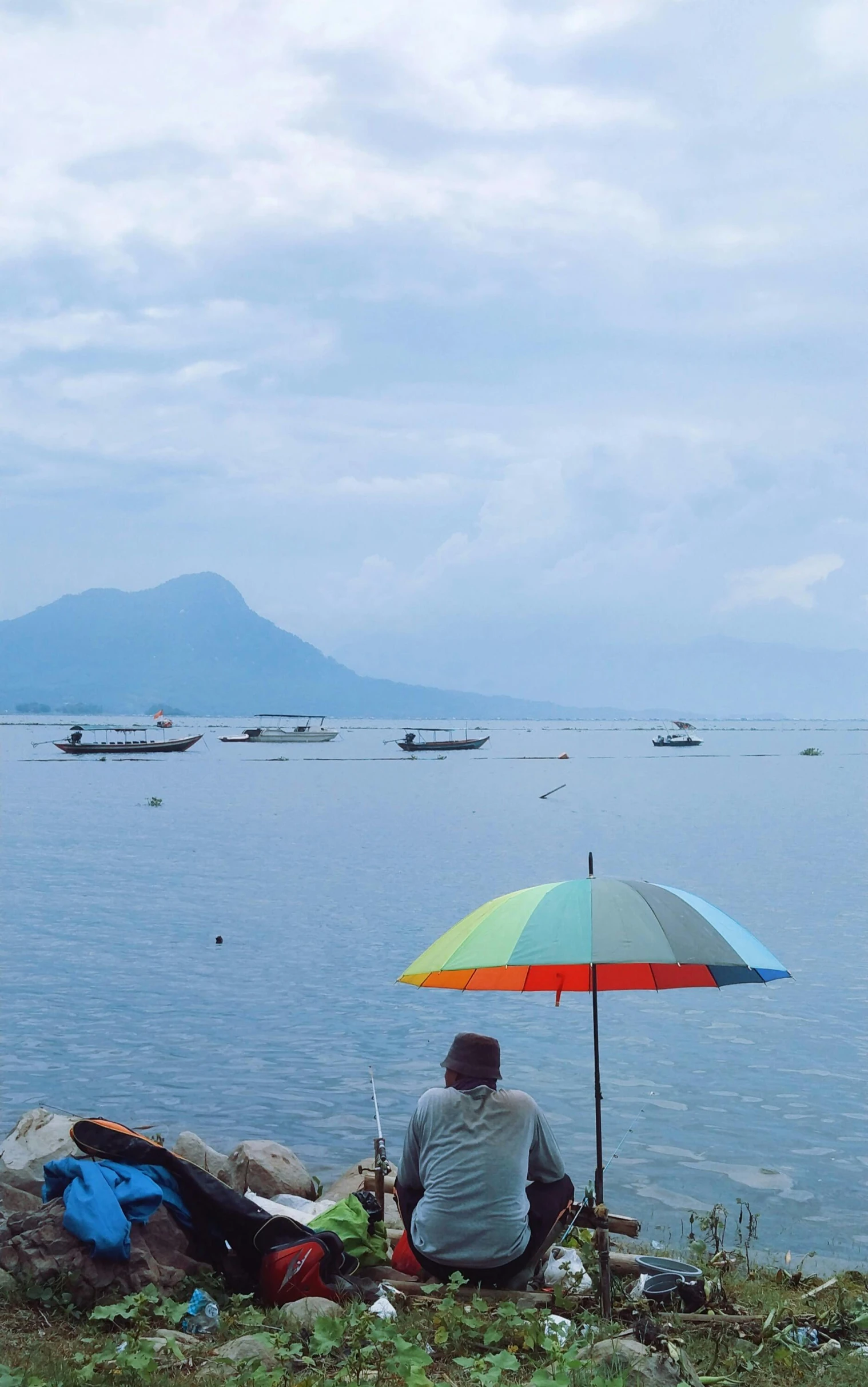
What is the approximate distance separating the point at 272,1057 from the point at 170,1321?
9645mm

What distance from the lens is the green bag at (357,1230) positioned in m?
7.14

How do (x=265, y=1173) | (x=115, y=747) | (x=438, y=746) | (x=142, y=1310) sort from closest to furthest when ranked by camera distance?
1. (x=142, y=1310)
2. (x=265, y=1173)
3. (x=115, y=747)
4. (x=438, y=746)

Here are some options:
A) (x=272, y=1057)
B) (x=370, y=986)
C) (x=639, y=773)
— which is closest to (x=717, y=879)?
(x=370, y=986)

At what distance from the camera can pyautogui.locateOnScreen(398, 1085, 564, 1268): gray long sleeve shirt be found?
6.42m

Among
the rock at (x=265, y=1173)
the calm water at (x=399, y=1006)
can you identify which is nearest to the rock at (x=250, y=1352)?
the rock at (x=265, y=1173)

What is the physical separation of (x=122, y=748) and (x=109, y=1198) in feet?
341

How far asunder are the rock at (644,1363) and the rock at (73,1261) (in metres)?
2.26

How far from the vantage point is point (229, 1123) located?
42.1ft

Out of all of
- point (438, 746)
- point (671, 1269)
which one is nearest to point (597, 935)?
point (671, 1269)

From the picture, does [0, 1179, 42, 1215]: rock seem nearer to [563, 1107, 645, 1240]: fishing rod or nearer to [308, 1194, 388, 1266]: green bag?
[308, 1194, 388, 1266]: green bag

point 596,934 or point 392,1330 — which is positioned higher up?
point 596,934

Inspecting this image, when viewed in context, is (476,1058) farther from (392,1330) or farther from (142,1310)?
(142,1310)

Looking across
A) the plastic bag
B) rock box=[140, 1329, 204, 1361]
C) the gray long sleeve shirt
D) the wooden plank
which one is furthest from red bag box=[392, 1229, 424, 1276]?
rock box=[140, 1329, 204, 1361]

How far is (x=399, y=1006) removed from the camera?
1853 cm
